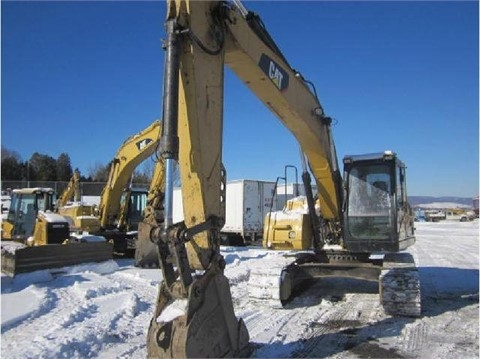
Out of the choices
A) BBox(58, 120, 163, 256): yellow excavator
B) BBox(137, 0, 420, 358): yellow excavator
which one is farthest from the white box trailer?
BBox(137, 0, 420, 358): yellow excavator

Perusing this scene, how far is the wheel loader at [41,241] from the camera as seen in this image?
1068 cm

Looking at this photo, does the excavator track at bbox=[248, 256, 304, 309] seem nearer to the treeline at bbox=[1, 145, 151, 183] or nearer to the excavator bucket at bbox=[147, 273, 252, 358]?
the excavator bucket at bbox=[147, 273, 252, 358]

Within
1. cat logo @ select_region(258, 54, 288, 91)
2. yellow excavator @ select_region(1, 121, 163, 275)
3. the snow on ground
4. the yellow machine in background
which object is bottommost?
the snow on ground

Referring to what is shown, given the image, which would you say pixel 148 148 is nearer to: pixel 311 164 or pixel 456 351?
pixel 311 164

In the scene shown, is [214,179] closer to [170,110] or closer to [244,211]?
[170,110]

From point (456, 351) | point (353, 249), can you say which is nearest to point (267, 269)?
point (353, 249)

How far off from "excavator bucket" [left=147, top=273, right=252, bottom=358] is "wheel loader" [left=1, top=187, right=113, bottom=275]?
7.34 m

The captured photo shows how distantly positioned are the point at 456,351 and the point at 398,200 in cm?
344

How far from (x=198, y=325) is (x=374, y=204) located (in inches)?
211

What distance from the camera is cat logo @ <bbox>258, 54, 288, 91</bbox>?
242 inches

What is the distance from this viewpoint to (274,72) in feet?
21.0

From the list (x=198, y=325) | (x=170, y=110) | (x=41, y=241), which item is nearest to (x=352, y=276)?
(x=198, y=325)

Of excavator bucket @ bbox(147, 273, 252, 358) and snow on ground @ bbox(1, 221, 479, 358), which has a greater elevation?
excavator bucket @ bbox(147, 273, 252, 358)

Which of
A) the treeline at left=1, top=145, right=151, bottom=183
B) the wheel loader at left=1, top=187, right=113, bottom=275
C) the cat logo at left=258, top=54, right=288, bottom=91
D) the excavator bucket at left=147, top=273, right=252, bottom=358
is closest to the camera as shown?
the excavator bucket at left=147, top=273, right=252, bottom=358
